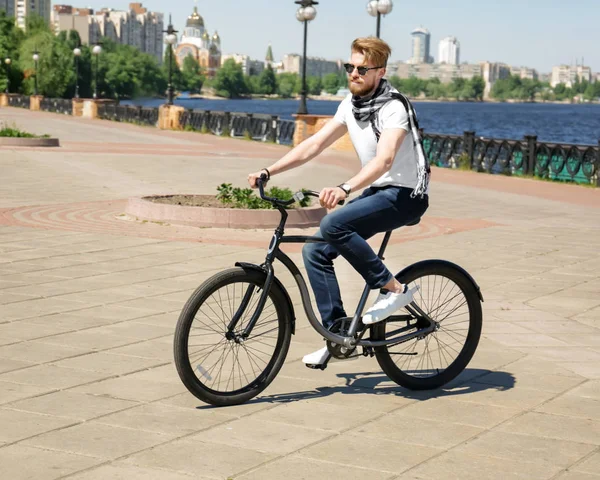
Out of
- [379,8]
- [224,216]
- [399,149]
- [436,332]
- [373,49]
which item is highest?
[379,8]

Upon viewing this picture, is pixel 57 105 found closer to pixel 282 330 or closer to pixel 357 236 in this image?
pixel 282 330

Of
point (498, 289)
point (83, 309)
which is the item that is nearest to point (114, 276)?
point (83, 309)

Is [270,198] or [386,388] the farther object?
[386,388]

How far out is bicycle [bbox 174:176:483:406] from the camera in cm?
495

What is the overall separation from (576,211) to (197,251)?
7133 millimetres

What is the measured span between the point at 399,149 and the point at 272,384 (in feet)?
4.53

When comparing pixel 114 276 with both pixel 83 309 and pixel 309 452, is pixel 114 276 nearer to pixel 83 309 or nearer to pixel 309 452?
pixel 83 309

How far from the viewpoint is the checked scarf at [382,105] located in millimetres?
5070

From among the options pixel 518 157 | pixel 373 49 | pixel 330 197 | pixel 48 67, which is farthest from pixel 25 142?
pixel 48 67

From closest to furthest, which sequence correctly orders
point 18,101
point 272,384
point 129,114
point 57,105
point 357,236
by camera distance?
point 357,236
point 272,384
point 129,114
point 57,105
point 18,101

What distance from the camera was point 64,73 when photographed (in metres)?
98.9

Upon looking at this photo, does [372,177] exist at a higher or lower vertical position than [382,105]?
lower

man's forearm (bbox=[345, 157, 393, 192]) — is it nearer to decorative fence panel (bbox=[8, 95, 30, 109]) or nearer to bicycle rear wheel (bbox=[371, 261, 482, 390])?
bicycle rear wheel (bbox=[371, 261, 482, 390])

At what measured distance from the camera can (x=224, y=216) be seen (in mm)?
11648
